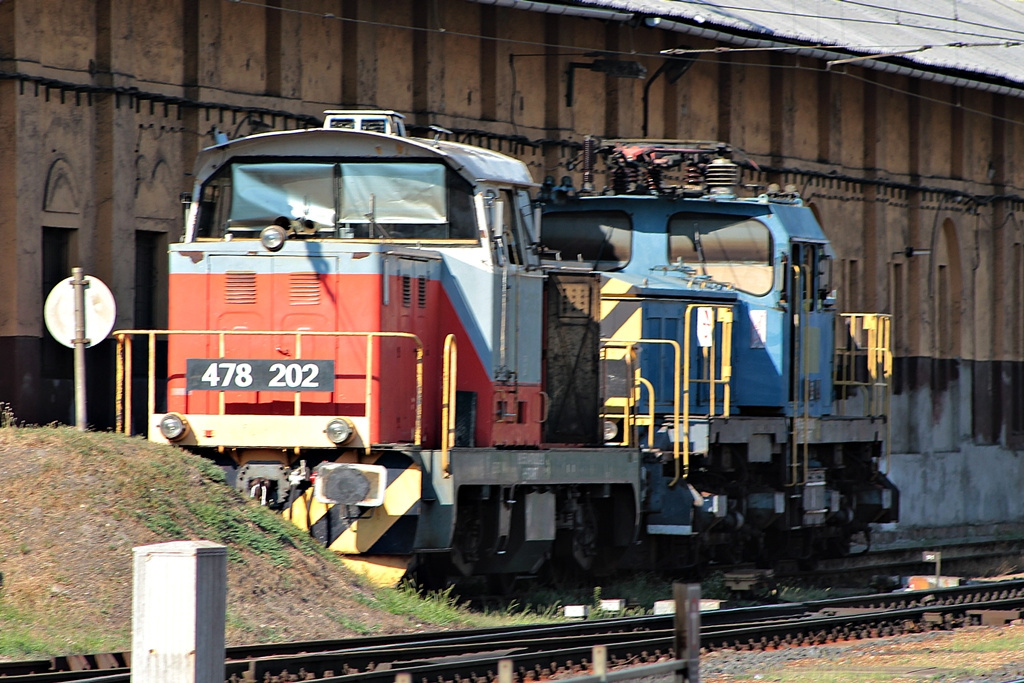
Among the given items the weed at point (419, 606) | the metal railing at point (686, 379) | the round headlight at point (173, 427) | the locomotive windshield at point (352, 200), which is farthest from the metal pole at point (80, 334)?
the metal railing at point (686, 379)

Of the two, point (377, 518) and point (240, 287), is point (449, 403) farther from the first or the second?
point (240, 287)

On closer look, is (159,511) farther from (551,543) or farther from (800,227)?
(800,227)

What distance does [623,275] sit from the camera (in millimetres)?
17297

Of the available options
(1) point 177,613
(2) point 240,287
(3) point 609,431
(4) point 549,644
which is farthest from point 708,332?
(1) point 177,613

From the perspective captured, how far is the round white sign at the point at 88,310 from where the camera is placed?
45.6 ft

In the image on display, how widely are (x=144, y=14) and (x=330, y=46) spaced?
3081 millimetres

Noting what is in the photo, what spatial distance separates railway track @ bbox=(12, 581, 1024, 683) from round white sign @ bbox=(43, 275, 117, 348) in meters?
4.21

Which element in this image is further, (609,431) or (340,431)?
(609,431)

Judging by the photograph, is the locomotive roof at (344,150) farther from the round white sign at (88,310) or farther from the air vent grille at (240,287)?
the round white sign at (88,310)

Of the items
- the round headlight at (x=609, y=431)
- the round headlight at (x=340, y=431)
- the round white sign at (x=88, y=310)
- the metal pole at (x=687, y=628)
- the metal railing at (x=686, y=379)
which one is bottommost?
the metal pole at (x=687, y=628)

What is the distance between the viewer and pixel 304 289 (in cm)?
1284

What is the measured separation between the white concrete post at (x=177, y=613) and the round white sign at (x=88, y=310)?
7251 millimetres

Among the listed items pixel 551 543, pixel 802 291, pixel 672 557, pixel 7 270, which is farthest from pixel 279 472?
pixel 802 291

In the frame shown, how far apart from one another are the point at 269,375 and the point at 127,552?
184 centimetres
